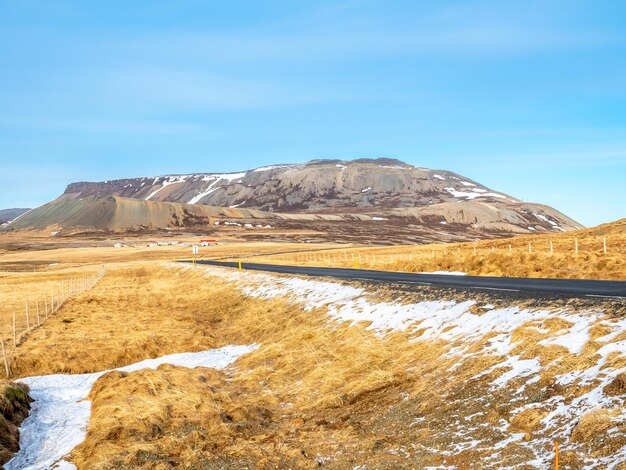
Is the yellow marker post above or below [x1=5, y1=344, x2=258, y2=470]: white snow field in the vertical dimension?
above

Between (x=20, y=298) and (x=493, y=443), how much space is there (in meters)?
46.6

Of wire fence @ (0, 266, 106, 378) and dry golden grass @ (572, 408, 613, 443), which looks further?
wire fence @ (0, 266, 106, 378)

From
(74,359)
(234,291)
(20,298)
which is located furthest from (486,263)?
(20,298)

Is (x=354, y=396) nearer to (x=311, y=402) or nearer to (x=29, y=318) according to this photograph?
(x=311, y=402)

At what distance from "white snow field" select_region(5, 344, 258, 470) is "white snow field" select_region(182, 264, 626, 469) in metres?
5.31

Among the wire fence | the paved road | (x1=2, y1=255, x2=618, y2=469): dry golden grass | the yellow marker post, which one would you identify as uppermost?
the paved road

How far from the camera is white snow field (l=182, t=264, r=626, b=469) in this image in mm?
7777

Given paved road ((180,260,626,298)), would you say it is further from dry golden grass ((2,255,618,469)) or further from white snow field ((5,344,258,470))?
white snow field ((5,344,258,470))

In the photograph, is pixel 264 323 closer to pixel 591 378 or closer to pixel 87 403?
pixel 87 403

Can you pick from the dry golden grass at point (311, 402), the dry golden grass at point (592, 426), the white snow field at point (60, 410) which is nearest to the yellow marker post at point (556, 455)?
the dry golden grass at point (592, 426)

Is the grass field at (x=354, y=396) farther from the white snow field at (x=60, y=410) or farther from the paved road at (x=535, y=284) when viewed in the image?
the paved road at (x=535, y=284)

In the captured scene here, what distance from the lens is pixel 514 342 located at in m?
12.1

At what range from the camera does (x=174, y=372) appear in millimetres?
16859

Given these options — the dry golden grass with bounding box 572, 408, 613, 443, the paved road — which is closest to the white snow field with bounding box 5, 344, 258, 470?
the dry golden grass with bounding box 572, 408, 613, 443
